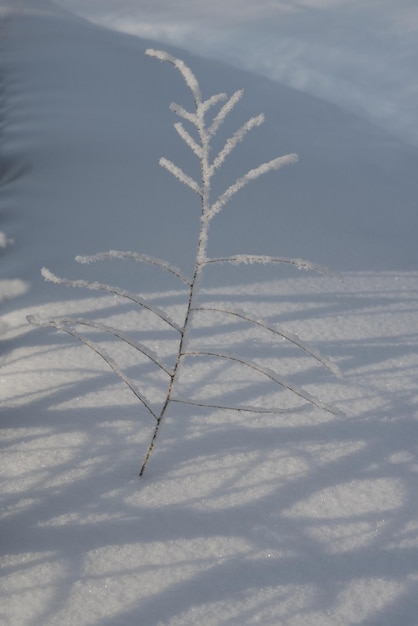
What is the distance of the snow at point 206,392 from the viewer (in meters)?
1.23

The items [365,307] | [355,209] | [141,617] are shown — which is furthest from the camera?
[355,209]

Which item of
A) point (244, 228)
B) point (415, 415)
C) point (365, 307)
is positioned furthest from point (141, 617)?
point (244, 228)

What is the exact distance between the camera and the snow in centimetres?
123

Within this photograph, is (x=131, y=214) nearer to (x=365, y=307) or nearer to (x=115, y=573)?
(x=365, y=307)

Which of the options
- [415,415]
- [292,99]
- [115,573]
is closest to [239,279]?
[415,415]

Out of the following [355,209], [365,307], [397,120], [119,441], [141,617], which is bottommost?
[141,617]

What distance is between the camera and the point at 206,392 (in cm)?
171

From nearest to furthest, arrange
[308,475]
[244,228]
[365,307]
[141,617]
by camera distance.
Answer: [141,617]
[308,475]
[365,307]
[244,228]

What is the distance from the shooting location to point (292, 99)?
4703mm

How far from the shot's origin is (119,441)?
4.98 feet

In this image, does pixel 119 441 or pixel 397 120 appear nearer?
pixel 119 441

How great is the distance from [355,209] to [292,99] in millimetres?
1870

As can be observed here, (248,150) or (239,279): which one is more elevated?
(248,150)

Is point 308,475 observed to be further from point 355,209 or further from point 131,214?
point 355,209
